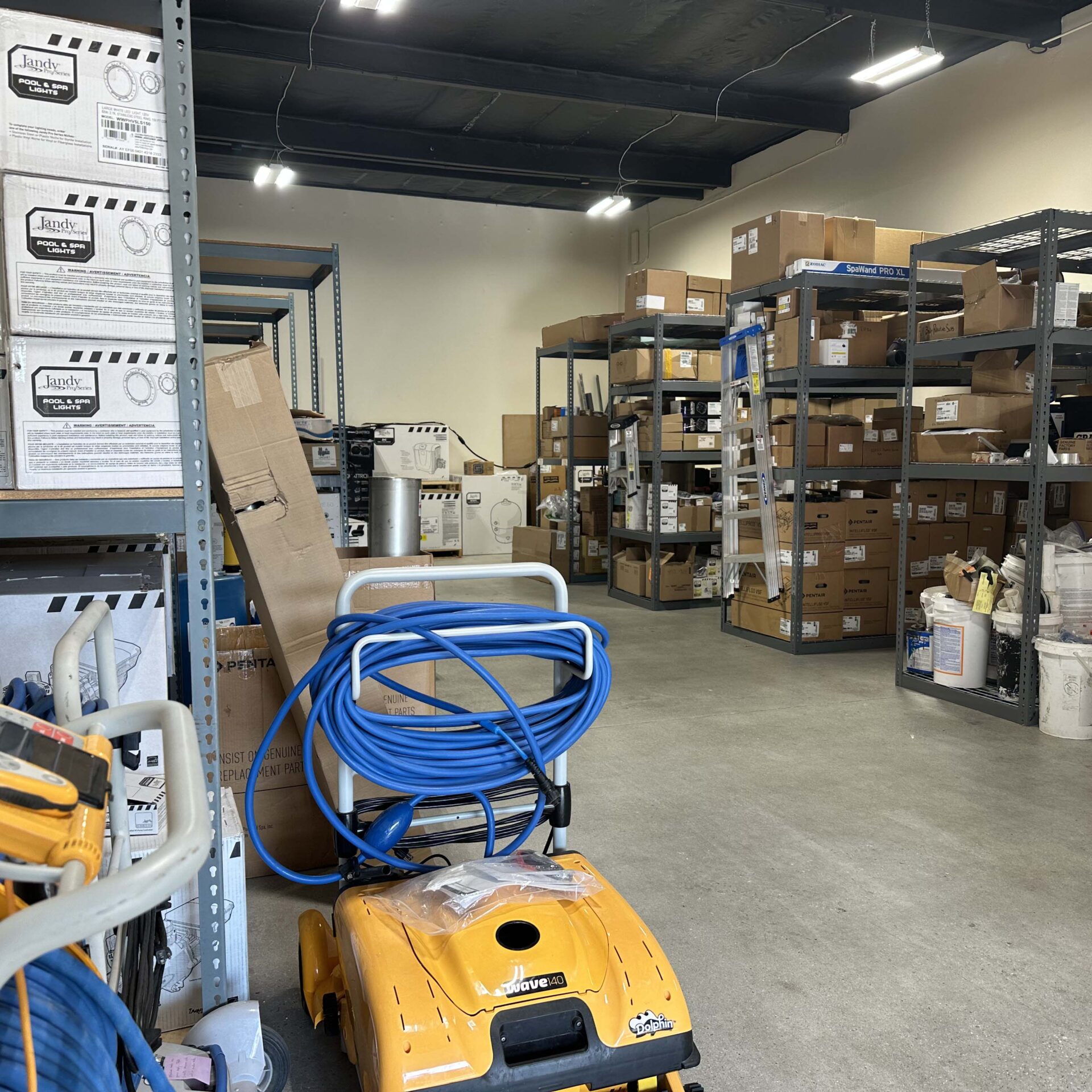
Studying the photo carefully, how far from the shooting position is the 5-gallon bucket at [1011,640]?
3.71 m

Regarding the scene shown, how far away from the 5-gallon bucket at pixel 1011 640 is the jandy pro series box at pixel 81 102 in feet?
11.7

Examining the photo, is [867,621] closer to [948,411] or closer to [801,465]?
[801,465]

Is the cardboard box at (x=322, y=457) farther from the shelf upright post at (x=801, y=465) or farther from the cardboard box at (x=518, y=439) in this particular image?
the cardboard box at (x=518, y=439)

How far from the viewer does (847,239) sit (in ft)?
16.8

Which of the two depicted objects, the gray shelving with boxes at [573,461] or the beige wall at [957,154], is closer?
the beige wall at [957,154]

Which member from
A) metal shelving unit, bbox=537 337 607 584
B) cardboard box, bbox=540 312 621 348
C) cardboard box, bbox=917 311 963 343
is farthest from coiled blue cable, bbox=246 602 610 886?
cardboard box, bbox=540 312 621 348

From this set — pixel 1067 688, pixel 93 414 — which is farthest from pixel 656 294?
pixel 93 414

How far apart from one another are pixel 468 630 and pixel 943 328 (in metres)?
3.86

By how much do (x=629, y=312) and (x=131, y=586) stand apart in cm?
570

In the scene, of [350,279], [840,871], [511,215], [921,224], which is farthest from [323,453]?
[511,215]

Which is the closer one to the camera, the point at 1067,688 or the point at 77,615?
the point at 77,615

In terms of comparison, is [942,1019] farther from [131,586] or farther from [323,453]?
[323,453]

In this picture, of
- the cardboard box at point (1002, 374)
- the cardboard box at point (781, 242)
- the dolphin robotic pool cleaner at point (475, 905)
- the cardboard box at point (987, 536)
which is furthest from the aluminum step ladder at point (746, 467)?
the dolphin robotic pool cleaner at point (475, 905)

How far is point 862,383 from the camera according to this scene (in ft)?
Answer: 18.7
